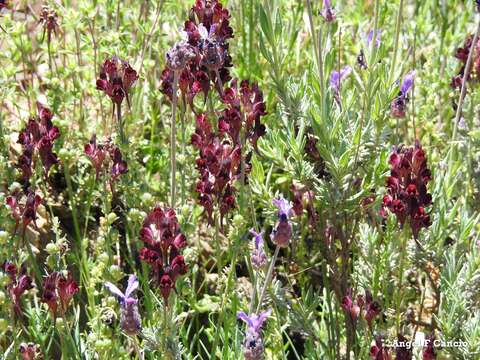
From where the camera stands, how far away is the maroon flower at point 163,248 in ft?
6.97

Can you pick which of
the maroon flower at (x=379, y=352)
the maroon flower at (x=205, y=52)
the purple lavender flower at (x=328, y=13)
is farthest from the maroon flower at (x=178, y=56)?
the maroon flower at (x=379, y=352)

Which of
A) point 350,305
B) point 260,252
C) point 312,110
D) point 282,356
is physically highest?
point 312,110

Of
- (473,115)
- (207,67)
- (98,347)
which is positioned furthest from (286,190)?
(98,347)

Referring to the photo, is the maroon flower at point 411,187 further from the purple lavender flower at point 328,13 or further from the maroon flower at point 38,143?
the maroon flower at point 38,143

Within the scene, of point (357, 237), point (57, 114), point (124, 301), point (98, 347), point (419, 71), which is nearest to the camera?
point (124, 301)

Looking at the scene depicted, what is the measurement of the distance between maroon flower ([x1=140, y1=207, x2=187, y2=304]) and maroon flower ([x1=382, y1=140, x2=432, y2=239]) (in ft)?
2.47

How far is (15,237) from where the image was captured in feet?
Result: 9.09

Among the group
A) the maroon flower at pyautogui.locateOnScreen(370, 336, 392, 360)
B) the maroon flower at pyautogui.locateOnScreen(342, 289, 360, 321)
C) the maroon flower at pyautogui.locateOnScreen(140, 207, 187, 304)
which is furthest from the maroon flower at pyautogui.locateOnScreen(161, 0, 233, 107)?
the maroon flower at pyautogui.locateOnScreen(370, 336, 392, 360)

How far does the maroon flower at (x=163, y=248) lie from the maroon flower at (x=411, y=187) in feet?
2.47

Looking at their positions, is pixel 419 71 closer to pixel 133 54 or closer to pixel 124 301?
pixel 133 54

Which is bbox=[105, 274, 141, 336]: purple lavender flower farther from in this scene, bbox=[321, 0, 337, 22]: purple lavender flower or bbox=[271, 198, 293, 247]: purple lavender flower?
bbox=[321, 0, 337, 22]: purple lavender flower

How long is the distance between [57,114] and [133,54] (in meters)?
0.75

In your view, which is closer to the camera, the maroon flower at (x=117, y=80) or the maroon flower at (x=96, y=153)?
the maroon flower at (x=117, y=80)

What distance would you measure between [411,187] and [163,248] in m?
0.82
